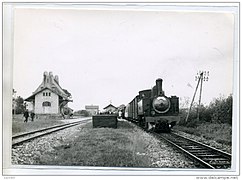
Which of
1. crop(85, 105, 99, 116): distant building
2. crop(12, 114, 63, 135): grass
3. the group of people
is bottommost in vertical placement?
crop(12, 114, 63, 135): grass

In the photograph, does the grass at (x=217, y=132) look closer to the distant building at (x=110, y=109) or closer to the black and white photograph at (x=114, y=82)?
the black and white photograph at (x=114, y=82)

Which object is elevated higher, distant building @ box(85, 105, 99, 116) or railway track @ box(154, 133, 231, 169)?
distant building @ box(85, 105, 99, 116)

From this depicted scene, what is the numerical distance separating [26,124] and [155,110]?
86cm

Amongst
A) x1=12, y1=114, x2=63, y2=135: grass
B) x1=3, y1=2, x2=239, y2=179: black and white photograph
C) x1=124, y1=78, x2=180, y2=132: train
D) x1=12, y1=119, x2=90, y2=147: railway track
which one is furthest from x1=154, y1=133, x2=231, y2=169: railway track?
x1=12, y1=114, x2=63, y2=135: grass

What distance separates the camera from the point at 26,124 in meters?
2.21

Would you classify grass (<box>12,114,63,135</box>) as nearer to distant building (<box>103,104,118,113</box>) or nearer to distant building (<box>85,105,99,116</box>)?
distant building (<box>85,105,99,116</box>)

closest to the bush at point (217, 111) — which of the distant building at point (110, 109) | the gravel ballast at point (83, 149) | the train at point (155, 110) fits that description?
the train at point (155, 110)

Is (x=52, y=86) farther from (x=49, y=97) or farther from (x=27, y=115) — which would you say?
(x=27, y=115)

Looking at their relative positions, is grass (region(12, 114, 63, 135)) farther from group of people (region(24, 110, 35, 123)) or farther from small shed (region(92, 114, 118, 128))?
small shed (region(92, 114, 118, 128))

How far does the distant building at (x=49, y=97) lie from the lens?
7.14 ft

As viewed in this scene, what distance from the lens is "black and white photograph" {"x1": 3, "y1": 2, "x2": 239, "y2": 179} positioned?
215cm

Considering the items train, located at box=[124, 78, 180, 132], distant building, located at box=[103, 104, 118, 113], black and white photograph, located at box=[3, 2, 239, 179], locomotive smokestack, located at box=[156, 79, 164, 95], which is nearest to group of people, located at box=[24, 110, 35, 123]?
black and white photograph, located at box=[3, 2, 239, 179]

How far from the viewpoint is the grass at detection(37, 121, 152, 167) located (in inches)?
84.8

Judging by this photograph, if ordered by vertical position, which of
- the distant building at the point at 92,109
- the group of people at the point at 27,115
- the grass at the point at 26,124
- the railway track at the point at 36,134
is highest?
the distant building at the point at 92,109
